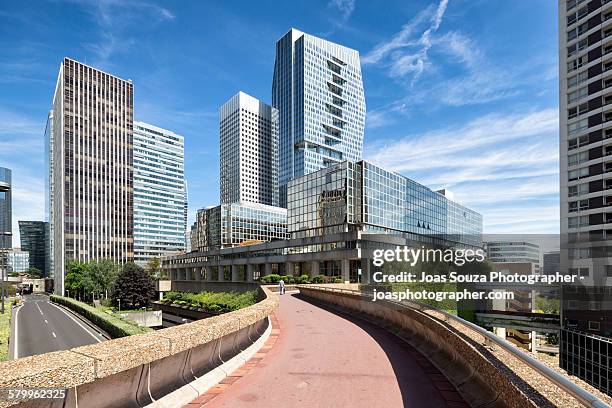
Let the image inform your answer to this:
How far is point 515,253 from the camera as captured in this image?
38.1 metres

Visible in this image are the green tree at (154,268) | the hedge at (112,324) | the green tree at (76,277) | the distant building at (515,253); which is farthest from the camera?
the green tree at (154,268)

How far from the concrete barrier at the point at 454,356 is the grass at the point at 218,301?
1762cm

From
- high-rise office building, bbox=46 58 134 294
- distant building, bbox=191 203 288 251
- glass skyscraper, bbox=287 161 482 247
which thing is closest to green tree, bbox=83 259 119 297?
distant building, bbox=191 203 288 251

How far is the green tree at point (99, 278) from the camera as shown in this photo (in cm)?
9074

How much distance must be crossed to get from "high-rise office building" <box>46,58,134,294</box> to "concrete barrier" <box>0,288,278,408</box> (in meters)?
141

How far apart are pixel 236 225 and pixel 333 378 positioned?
385 ft


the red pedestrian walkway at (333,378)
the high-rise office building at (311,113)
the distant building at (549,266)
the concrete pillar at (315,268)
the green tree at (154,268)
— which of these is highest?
the high-rise office building at (311,113)

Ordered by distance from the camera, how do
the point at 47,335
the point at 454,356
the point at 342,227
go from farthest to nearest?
the point at 342,227 → the point at 47,335 → the point at 454,356

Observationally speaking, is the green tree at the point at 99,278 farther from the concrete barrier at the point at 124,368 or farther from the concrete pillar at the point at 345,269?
the concrete barrier at the point at 124,368

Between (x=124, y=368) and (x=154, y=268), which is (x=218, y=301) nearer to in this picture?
(x=124, y=368)

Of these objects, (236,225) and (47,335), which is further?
(236,225)

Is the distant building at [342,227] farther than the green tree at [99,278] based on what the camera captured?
No

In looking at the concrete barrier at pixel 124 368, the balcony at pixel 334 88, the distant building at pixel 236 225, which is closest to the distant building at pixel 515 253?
the concrete barrier at pixel 124 368

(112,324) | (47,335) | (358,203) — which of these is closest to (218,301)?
(112,324)
